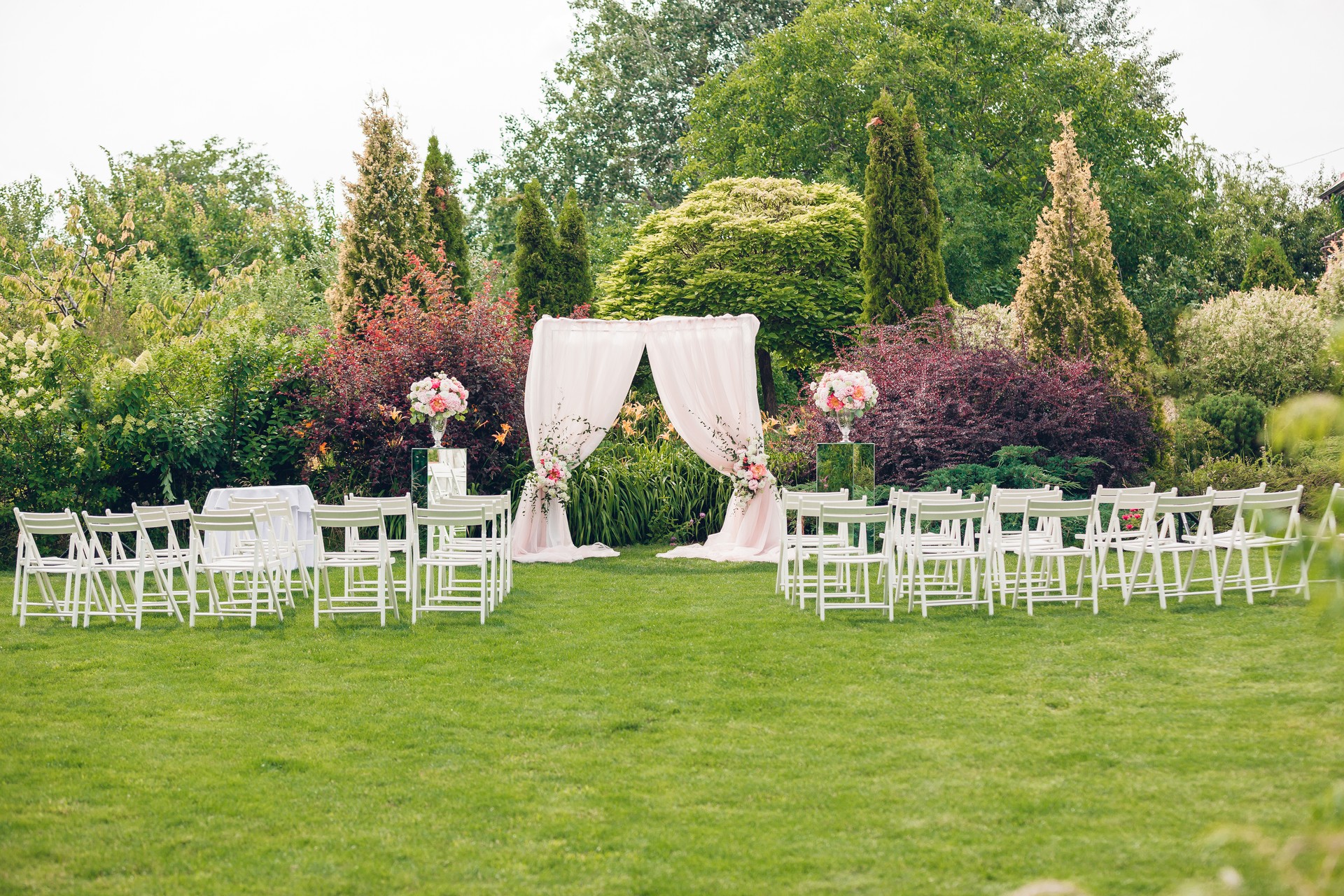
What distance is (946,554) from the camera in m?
8.37

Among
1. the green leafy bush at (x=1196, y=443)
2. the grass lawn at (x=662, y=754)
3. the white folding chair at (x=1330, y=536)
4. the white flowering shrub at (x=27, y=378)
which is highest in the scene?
the white flowering shrub at (x=27, y=378)

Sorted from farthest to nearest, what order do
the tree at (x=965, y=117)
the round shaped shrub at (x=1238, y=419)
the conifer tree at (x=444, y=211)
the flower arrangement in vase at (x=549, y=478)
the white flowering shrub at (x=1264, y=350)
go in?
the tree at (x=965, y=117) → the conifer tree at (x=444, y=211) → the white flowering shrub at (x=1264, y=350) → the round shaped shrub at (x=1238, y=419) → the flower arrangement in vase at (x=549, y=478)

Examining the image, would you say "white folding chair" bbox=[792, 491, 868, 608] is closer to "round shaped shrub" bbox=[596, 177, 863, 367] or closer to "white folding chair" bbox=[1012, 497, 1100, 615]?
"white folding chair" bbox=[1012, 497, 1100, 615]

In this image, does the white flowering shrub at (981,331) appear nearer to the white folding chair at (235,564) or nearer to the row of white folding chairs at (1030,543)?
the row of white folding chairs at (1030,543)

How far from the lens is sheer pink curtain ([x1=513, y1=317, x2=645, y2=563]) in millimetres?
12336

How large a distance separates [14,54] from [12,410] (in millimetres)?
5026

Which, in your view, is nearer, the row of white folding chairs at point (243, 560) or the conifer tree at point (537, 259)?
the row of white folding chairs at point (243, 560)

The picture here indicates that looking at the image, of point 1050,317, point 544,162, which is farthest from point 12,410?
point 544,162

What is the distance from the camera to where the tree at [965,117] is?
24.0 m

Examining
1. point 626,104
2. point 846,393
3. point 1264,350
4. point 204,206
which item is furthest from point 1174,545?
point 204,206

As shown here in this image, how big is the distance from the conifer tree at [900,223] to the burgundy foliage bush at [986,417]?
2.78m

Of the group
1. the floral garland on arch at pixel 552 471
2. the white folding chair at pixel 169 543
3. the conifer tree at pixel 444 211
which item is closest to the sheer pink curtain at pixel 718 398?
the floral garland on arch at pixel 552 471

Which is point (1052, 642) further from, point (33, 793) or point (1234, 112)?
point (1234, 112)

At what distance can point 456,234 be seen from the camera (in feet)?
69.3
